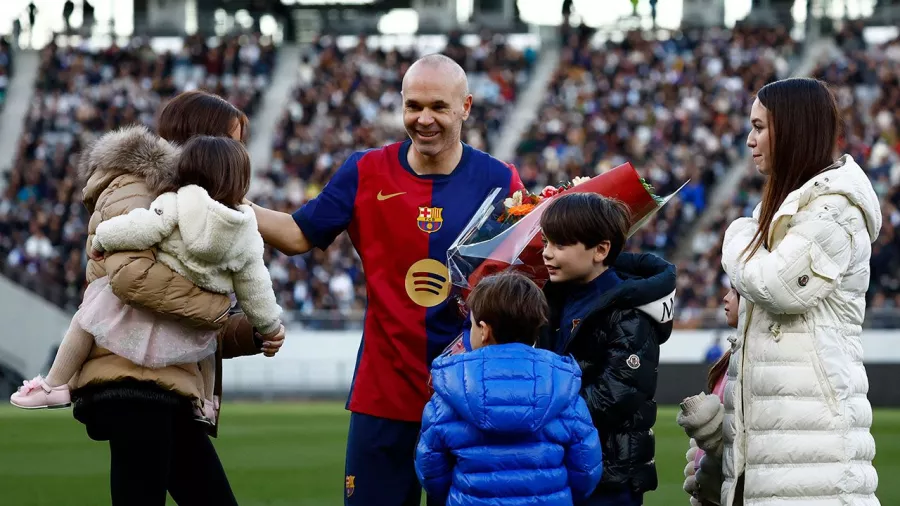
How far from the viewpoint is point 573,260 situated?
16.1 feet

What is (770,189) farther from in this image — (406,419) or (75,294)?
(75,294)

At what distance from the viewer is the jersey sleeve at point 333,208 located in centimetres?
563

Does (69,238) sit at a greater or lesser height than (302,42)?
lesser

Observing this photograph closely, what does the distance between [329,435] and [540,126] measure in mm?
18277

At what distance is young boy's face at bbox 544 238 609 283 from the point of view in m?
4.91

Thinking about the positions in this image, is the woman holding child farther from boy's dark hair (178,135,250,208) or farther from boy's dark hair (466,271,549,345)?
boy's dark hair (466,271,549,345)

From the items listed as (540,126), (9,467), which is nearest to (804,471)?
(9,467)

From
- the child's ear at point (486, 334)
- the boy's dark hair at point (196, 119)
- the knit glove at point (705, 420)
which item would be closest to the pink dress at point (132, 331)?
the boy's dark hair at point (196, 119)

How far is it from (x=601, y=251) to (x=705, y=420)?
0.83 m

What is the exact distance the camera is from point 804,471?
4.81 metres

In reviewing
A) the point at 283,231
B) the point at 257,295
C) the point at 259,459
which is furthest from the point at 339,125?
the point at 257,295

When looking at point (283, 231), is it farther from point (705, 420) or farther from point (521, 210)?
point (705, 420)

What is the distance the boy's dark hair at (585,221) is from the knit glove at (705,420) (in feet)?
2.50

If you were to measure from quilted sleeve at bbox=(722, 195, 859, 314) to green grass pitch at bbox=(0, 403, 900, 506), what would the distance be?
16.3 ft
